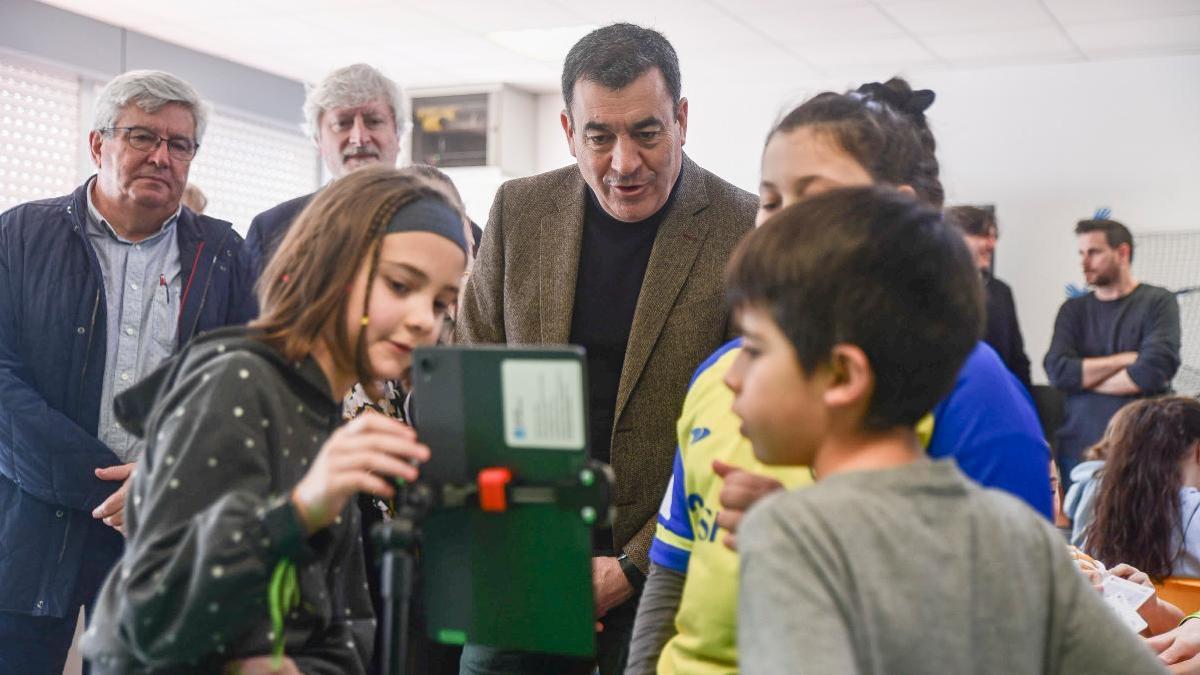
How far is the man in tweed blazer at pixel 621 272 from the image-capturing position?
187cm

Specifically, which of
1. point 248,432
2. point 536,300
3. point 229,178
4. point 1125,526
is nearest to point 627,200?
point 536,300

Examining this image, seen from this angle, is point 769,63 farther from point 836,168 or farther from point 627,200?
point 836,168

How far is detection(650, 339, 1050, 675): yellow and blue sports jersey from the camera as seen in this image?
1.13m

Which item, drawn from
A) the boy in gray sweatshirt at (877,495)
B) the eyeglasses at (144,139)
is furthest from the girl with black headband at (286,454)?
the eyeglasses at (144,139)

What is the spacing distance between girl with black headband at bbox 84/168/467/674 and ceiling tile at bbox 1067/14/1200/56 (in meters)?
5.59

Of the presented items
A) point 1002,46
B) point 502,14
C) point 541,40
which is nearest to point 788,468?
point 502,14

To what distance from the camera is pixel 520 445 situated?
103cm

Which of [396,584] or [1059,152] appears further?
[1059,152]

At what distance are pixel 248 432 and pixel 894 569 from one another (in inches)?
24.3

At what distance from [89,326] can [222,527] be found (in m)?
1.56

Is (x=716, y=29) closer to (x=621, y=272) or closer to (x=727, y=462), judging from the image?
→ (x=621, y=272)

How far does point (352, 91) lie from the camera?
2912mm

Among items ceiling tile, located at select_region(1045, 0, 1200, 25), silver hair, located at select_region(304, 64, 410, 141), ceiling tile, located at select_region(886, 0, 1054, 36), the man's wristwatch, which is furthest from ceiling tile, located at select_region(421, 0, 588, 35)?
the man's wristwatch

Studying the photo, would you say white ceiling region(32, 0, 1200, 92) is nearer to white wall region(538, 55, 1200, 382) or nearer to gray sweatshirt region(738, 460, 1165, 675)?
white wall region(538, 55, 1200, 382)
